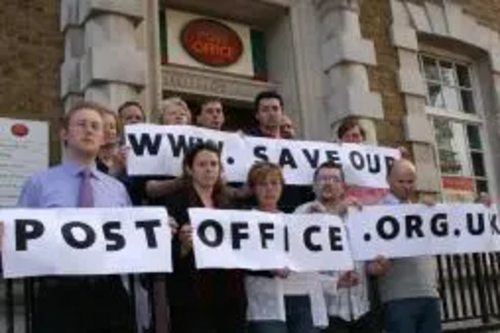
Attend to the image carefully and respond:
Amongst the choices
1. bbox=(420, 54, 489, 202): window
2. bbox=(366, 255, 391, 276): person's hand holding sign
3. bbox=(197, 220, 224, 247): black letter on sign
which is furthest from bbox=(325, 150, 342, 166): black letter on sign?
bbox=(420, 54, 489, 202): window

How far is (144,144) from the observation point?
5348mm

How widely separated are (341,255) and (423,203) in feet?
2.98

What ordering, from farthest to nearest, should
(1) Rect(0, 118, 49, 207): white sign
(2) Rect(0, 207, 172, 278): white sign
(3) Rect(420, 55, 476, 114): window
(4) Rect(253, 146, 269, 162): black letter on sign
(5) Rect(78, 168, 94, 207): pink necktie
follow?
(3) Rect(420, 55, 476, 114): window < (1) Rect(0, 118, 49, 207): white sign < (4) Rect(253, 146, 269, 162): black letter on sign < (5) Rect(78, 168, 94, 207): pink necktie < (2) Rect(0, 207, 172, 278): white sign

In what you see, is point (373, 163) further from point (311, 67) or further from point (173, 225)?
point (311, 67)

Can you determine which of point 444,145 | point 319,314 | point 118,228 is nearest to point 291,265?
point 319,314

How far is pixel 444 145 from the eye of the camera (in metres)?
10.6

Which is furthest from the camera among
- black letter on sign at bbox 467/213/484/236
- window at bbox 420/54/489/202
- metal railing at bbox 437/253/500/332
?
window at bbox 420/54/489/202

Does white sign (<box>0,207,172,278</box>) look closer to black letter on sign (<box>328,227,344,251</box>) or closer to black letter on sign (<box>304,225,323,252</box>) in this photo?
black letter on sign (<box>304,225,323,252</box>)

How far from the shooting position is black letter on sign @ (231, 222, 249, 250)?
4.84m

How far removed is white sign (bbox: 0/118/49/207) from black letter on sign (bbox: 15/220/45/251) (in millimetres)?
2559

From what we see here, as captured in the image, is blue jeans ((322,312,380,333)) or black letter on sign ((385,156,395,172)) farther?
black letter on sign ((385,156,395,172))

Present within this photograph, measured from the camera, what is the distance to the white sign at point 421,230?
554cm

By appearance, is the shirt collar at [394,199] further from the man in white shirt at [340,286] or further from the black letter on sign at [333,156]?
the black letter on sign at [333,156]

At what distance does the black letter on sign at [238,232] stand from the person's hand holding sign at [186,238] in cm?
34
